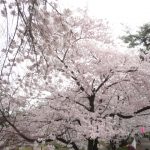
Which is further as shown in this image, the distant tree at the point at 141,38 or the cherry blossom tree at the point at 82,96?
the distant tree at the point at 141,38

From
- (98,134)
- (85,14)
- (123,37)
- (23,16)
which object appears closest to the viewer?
(23,16)

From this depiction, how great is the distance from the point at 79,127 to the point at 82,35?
3.83 metres

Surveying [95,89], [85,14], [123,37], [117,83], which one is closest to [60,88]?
[95,89]

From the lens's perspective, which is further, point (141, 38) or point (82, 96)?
point (141, 38)

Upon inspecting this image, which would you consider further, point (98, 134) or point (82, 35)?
point (82, 35)

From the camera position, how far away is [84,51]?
1296 cm

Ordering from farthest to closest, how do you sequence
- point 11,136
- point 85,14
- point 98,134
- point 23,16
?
point 85,14 < point 11,136 < point 98,134 < point 23,16

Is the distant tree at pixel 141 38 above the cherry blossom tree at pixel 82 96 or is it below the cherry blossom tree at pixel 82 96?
above

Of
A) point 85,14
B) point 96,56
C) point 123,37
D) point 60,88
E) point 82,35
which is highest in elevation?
point 123,37

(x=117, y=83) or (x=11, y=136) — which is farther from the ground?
(x=117, y=83)

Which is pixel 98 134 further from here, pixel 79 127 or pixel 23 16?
pixel 23 16

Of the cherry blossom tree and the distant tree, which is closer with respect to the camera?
the cherry blossom tree

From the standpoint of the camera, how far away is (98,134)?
10.9 metres

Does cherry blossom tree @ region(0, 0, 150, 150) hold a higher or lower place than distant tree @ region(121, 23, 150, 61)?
lower
